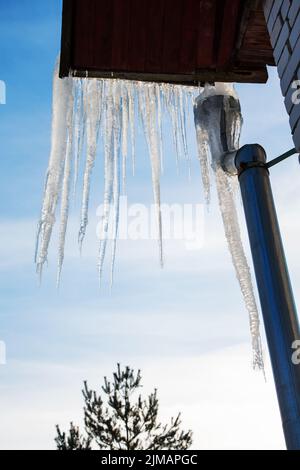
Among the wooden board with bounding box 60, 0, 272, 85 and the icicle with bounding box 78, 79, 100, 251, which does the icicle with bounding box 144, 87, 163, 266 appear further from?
the wooden board with bounding box 60, 0, 272, 85

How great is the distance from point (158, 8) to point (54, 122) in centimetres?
140

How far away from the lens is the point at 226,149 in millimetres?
2650

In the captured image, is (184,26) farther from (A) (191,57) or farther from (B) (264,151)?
(B) (264,151)

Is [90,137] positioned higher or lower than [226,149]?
higher

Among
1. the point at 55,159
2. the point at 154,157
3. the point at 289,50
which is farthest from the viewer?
the point at 154,157

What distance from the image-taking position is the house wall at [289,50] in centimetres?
179

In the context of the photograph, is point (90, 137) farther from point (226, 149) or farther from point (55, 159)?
point (226, 149)

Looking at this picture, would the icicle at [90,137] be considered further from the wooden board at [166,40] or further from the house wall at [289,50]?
the house wall at [289,50]

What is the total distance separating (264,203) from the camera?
2045 mm

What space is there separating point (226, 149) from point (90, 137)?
1.42m

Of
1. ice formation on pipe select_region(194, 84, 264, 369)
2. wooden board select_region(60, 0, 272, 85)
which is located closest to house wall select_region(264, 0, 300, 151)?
wooden board select_region(60, 0, 272, 85)

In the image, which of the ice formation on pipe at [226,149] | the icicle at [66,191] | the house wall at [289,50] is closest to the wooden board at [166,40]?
the ice formation on pipe at [226,149]

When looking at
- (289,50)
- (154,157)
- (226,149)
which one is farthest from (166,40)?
(154,157)
